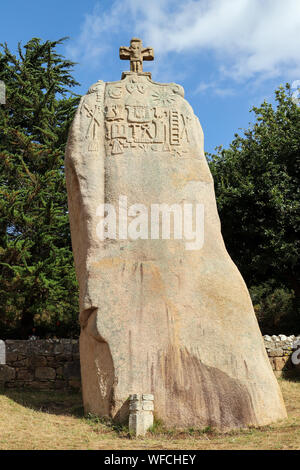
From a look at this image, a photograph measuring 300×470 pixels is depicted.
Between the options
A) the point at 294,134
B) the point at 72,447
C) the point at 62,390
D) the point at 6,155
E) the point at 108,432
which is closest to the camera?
the point at 72,447

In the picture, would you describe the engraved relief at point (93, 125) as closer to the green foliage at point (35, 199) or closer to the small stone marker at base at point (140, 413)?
the small stone marker at base at point (140, 413)

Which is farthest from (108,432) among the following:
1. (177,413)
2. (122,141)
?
(122,141)

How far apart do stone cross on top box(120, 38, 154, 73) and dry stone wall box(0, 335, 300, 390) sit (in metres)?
6.60

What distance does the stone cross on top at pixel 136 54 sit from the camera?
8.98 meters

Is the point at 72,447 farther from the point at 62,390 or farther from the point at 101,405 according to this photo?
the point at 62,390

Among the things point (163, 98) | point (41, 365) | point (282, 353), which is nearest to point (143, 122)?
point (163, 98)

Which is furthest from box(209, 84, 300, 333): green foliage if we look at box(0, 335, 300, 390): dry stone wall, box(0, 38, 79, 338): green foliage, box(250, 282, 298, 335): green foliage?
box(0, 335, 300, 390): dry stone wall

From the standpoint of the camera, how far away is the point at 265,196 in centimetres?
1617

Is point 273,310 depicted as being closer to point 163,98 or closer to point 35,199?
point 35,199

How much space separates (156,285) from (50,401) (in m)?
3.84

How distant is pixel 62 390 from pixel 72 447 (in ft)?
17.7

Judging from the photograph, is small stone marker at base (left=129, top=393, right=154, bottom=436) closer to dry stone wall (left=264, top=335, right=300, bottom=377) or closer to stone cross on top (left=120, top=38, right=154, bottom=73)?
stone cross on top (left=120, top=38, right=154, bottom=73)

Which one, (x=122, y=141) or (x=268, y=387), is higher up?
(x=122, y=141)

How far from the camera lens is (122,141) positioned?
8.34 meters
